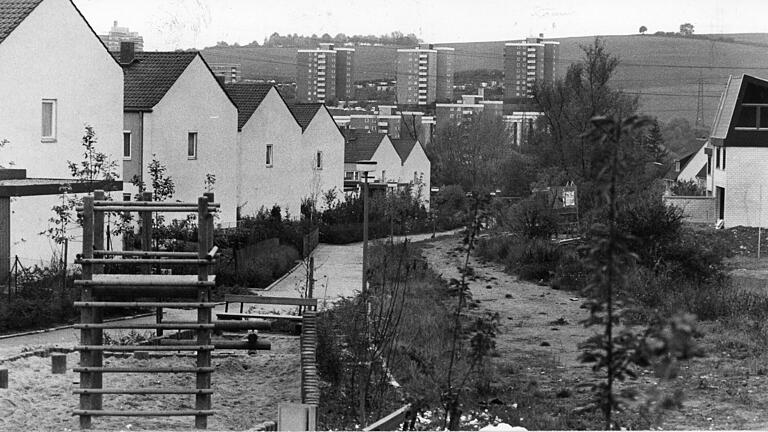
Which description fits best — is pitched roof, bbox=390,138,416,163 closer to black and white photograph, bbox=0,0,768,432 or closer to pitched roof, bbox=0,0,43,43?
black and white photograph, bbox=0,0,768,432

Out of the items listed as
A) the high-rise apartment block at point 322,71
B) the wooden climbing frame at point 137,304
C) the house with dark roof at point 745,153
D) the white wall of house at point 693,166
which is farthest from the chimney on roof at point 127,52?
the white wall of house at point 693,166

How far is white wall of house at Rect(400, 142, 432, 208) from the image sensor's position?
7074 cm

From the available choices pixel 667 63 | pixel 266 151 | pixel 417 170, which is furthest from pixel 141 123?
pixel 667 63

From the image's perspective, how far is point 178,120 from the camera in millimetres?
33812

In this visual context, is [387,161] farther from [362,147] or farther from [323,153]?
[323,153]

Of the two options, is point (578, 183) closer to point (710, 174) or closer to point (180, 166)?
→ point (710, 174)

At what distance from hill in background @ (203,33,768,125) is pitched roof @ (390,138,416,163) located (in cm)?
1567

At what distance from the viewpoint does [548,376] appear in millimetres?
15195

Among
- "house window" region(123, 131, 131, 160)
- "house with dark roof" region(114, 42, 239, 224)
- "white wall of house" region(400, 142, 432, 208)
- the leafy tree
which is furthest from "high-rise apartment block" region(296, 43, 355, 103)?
"house window" region(123, 131, 131, 160)

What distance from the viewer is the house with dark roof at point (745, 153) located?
48844 millimetres

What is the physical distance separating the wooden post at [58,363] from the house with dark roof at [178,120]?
65.9 feet

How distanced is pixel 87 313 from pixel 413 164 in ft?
207

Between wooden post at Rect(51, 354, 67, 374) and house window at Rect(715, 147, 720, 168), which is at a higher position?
house window at Rect(715, 147, 720, 168)

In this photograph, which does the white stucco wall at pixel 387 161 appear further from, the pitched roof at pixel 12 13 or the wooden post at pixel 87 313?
the wooden post at pixel 87 313
